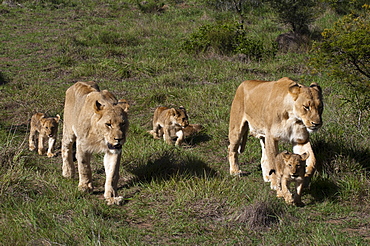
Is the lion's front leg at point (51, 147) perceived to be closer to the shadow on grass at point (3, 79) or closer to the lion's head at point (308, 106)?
the lion's head at point (308, 106)

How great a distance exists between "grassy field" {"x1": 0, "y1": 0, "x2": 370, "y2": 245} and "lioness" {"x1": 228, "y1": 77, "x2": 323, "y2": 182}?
1.56 feet

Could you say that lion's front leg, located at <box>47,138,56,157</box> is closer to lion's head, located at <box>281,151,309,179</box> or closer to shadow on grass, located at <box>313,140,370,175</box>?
lion's head, located at <box>281,151,309,179</box>

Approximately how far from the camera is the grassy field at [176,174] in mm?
4828

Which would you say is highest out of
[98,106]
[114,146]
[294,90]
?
[294,90]

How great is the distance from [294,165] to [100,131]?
2.32 m

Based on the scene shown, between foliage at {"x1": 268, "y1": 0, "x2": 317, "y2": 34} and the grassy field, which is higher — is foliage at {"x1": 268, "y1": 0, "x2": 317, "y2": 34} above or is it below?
above

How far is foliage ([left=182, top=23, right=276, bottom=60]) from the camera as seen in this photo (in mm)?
14828

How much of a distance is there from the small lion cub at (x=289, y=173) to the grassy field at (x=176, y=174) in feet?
0.43

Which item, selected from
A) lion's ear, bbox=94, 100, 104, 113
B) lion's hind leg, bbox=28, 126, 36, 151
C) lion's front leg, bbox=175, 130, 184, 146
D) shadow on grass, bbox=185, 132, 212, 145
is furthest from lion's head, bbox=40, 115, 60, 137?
lion's ear, bbox=94, 100, 104, 113

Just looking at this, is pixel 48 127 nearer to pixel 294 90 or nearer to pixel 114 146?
pixel 114 146

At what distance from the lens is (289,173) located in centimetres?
541

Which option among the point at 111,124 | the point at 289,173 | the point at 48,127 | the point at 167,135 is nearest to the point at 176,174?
the point at 111,124

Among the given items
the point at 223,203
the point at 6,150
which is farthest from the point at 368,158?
the point at 6,150

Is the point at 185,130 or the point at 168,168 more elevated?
the point at 168,168
